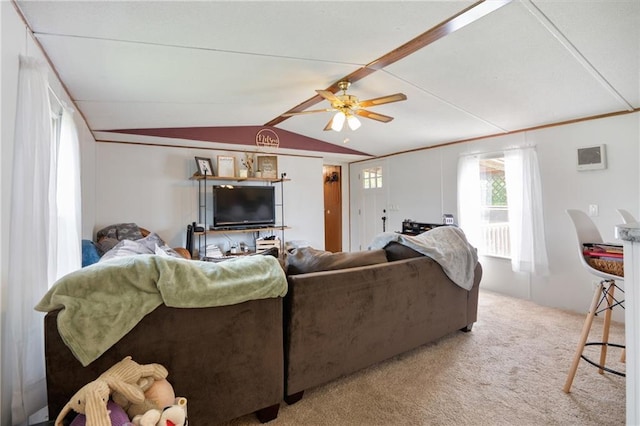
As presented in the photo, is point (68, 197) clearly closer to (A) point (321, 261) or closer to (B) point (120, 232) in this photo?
(A) point (321, 261)

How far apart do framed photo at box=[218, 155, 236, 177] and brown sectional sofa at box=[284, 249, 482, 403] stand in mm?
3159

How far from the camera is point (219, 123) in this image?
13.7 feet

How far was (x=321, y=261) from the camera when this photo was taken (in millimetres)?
2010

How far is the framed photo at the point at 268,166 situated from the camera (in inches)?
192

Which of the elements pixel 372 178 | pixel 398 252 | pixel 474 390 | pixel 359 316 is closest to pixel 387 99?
pixel 398 252

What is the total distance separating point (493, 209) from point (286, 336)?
141 inches

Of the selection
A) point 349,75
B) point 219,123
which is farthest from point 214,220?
point 349,75

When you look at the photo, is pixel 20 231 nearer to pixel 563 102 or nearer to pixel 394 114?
pixel 394 114

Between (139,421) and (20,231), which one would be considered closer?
(139,421)

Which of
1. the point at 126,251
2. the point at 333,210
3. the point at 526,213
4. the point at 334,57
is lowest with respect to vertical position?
the point at 126,251

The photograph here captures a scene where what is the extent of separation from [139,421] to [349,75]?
273 centimetres

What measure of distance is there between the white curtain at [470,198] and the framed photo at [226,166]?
342cm

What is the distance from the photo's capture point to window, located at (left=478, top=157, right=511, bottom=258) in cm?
401

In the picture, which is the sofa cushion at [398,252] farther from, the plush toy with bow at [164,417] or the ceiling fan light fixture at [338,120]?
the plush toy with bow at [164,417]
